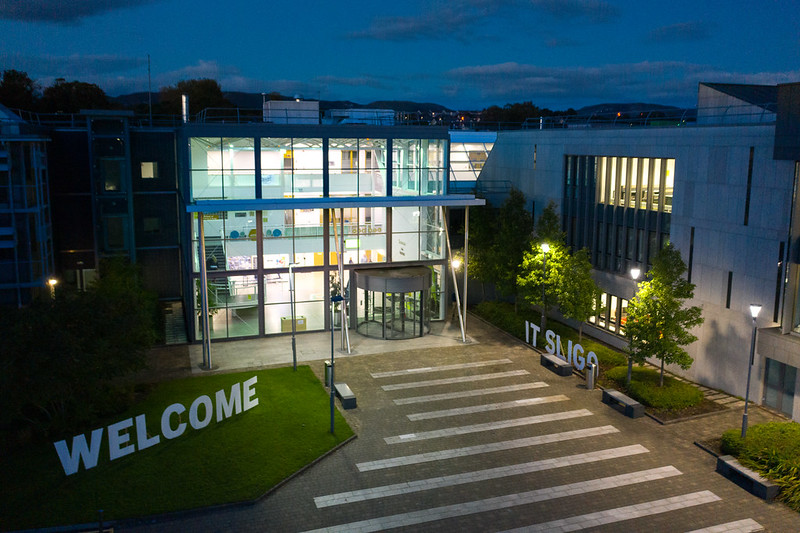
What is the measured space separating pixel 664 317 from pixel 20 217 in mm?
26964

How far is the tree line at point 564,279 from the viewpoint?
2609cm

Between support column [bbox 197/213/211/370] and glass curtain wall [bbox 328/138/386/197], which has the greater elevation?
glass curtain wall [bbox 328/138/386/197]

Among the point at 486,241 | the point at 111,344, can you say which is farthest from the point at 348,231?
the point at 111,344

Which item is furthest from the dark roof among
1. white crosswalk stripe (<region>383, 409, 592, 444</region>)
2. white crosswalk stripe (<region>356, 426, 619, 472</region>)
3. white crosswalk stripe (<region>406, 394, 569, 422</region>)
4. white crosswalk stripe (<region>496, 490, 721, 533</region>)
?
white crosswalk stripe (<region>496, 490, 721, 533</region>)

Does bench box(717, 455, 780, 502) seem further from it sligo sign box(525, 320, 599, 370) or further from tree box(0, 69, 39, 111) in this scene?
Answer: tree box(0, 69, 39, 111)

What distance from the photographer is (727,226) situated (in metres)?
26.9

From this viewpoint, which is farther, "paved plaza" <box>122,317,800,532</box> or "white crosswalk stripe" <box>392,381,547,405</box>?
"white crosswalk stripe" <box>392,381,547,405</box>

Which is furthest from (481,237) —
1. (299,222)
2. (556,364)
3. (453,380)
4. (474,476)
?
(474,476)

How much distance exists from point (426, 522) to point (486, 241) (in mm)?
24173

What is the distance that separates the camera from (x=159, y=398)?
25.8 m

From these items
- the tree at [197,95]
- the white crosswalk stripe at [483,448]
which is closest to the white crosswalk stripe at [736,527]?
the white crosswalk stripe at [483,448]

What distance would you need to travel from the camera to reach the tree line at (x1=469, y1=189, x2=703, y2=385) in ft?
85.6

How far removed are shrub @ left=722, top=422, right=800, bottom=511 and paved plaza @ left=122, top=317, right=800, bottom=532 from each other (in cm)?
75

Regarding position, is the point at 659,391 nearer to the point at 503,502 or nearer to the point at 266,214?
the point at 503,502
